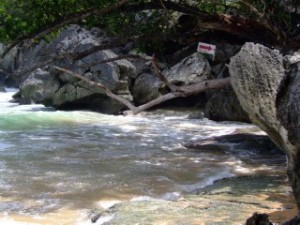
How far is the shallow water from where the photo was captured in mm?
7673

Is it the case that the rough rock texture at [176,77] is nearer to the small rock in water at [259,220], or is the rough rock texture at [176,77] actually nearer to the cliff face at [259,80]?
the cliff face at [259,80]

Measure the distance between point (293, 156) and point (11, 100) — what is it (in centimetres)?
2395

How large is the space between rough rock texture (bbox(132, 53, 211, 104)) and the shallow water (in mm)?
2835

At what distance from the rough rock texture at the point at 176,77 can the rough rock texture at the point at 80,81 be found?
0.56 meters

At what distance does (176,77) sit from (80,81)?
486cm

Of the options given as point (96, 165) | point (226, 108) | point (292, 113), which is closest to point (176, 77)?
point (226, 108)

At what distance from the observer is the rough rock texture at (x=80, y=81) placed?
851 inches

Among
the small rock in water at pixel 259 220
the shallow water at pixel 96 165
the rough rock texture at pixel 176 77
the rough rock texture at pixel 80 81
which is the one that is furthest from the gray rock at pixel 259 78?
the rough rock texture at pixel 80 81

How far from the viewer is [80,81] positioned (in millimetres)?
22062

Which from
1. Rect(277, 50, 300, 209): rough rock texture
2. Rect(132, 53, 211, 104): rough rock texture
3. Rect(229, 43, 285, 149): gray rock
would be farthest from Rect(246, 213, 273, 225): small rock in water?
Rect(132, 53, 211, 104): rough rock texture

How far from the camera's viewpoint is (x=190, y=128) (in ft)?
56.0

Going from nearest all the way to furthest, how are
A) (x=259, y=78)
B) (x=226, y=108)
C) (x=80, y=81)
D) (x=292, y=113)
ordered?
1. (x=292, y=113)
2. (x=259, y=78)
3. (x=226, y=108)
4. (x=80, y=81)

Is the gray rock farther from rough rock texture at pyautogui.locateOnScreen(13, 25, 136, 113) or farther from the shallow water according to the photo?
rough rock texture at pyautogui.locateOnScreen(13, 25, 136, 113)

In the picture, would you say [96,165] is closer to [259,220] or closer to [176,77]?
[259,220]
